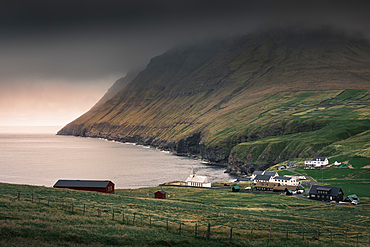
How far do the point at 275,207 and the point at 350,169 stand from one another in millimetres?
68566

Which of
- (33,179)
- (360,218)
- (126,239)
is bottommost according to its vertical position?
(33,179)

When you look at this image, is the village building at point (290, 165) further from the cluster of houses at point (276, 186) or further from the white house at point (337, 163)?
the white house at point (337, 163)

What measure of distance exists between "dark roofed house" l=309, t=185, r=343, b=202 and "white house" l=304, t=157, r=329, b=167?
2303 inches

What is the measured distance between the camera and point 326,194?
301ft

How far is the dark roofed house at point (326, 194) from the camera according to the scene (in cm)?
8975

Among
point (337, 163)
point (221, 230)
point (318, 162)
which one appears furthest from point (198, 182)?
point (221, 230)

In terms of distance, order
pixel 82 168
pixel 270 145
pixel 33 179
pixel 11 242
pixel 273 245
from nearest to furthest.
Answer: pixel 11 242 < pixel 273 245 < pixel 33 179 < pixel 82 168 < pixel 270 145

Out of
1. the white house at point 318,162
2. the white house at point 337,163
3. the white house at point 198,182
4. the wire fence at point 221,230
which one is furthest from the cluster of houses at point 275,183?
the wire fence at point 221,230

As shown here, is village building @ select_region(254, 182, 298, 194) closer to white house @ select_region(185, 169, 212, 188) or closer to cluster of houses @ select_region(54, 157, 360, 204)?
cluster of houses @ select_region(54, 157, 360, 204)

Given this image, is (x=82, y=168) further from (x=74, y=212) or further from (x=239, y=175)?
(x=74, y=212)

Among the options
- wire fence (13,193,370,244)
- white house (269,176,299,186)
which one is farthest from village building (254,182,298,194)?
wire fence (13,193,370,244)

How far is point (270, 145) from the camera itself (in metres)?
197

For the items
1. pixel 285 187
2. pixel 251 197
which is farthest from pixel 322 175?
pixel 251 197

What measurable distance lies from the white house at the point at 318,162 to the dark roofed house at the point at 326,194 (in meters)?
58.5
